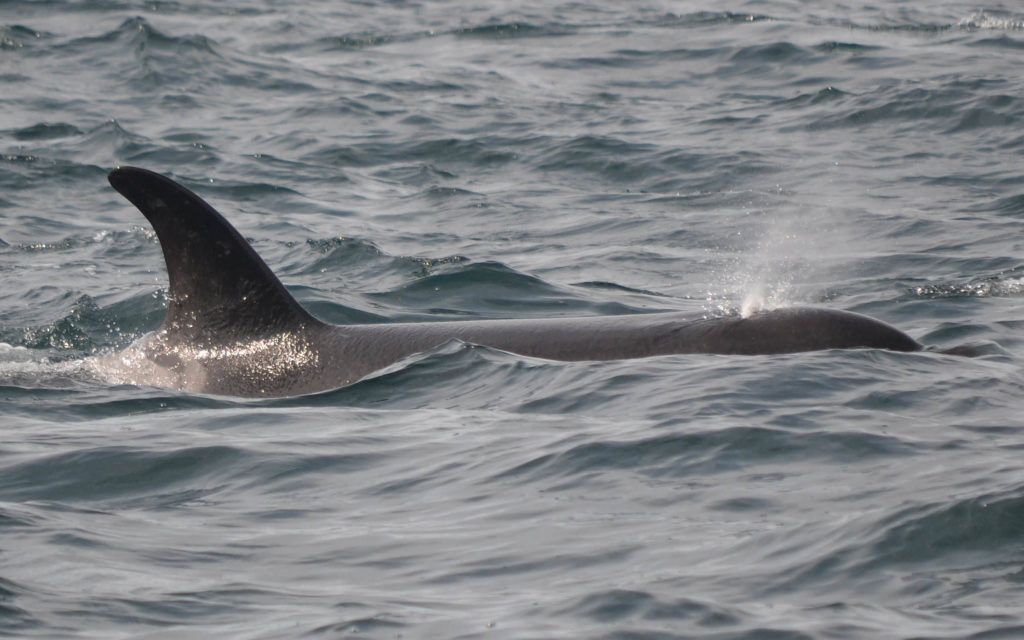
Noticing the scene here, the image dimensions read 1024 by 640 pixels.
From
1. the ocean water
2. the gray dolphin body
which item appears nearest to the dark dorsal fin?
the gray dolphin body

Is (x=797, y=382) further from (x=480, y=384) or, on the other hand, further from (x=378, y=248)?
(x=378, y=248)

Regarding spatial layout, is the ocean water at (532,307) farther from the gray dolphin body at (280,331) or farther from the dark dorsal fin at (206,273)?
the dark dorsal fin at (206,273)

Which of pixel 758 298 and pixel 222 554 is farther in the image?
pixel 758 298

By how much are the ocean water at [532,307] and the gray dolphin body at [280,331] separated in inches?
9.5

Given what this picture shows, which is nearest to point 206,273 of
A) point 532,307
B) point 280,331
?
point 280,331

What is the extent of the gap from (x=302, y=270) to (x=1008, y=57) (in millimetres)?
12404

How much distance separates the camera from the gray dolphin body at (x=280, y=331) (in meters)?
8.94

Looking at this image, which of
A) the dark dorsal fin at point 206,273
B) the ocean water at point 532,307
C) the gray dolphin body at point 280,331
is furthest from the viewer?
the dark dorsal fin at point 206,273

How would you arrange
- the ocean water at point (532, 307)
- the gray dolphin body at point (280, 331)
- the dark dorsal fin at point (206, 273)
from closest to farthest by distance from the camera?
1. the ocean water at point (532, 307)
2. the gray dolphin body at point (280, 331)
3. the dark dorsal fin at point (206, 273)

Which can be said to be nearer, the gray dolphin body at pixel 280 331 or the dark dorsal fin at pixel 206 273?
the gray dolphin body at pixel 280 331

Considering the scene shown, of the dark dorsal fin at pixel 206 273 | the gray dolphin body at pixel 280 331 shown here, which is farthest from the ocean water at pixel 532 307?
the dark dorsal fin at pixel 206 273

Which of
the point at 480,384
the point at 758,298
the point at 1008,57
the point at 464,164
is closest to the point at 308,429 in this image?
the point at 480,384

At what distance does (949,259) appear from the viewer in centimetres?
1372

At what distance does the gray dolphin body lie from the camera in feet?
29.3
